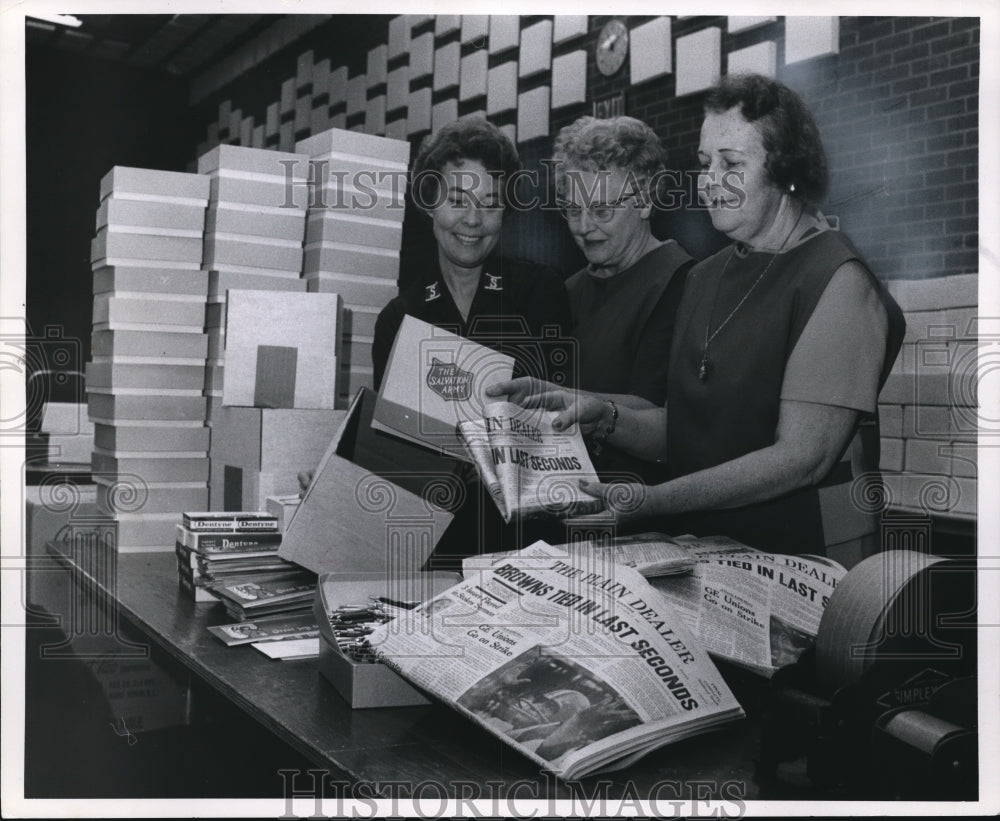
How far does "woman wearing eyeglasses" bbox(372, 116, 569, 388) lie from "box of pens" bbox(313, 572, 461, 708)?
2.22 feet

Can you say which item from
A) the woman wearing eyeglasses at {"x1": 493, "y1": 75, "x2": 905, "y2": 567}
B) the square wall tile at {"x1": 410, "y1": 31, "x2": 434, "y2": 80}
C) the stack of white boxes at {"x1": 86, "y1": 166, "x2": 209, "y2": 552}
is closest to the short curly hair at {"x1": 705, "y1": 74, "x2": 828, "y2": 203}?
the woman wearing eyeglasses at {"x1": 493, "y1": 75, "x2": 905, "y2": 567}

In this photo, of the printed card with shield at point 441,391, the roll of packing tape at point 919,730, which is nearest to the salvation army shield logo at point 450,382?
the printed card with shield at point 441,391

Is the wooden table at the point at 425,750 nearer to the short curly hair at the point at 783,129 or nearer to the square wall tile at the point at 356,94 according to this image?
the short curly hair at the point at 783,129

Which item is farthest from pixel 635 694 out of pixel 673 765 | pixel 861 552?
pixel 861 552

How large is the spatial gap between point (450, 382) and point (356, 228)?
1.84 ft

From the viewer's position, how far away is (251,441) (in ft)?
7.88

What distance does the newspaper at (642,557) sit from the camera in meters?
1.65

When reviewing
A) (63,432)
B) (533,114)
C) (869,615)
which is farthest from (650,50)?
(63,432)

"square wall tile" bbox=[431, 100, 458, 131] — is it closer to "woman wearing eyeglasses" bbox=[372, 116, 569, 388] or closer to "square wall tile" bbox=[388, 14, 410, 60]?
"woman wearing eyeglasses" bbox=[372, 116, 569, 388]

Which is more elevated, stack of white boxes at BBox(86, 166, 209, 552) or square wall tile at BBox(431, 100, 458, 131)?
square wall tile at BBox(431, 100, 458, 131)

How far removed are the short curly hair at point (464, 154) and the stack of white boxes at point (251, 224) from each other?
0.35m

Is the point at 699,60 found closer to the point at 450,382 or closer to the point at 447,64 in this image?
the point at 447,64

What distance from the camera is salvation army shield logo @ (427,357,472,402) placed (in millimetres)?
2256

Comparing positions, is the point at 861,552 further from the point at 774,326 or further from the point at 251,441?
the point at 251,441
